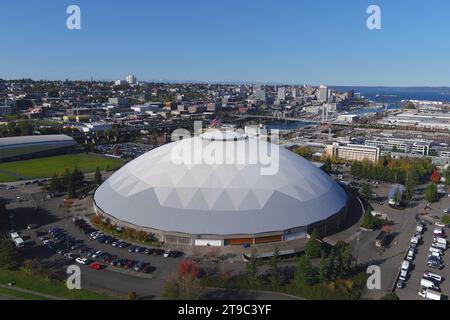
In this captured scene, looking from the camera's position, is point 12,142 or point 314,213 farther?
point 12,142

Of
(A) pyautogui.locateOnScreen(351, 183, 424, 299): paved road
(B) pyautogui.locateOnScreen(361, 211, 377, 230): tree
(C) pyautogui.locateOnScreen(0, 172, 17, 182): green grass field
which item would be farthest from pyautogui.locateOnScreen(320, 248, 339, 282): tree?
(C) pyautogui.locateOnScreen(0, 172, 17, 182): green grass field

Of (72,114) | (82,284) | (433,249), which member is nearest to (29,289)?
(82,284)

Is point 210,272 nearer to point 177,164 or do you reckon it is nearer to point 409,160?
point 177,164

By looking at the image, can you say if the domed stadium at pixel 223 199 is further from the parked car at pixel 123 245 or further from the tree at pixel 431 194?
the tree at pixel 431 194

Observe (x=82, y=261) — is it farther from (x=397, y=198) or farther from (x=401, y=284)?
(x=397, y=198)

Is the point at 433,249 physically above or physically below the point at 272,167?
below

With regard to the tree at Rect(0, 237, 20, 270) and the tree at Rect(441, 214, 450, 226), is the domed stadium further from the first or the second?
the tree at Rect(441, 214, 450, 226)

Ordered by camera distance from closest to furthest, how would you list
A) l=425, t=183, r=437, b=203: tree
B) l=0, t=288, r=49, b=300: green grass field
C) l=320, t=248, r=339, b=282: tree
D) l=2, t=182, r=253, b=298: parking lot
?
l=0, t=288, r=49, b=300: green grass field < l=320, t=248, r=339, b=282: tree < l=2, t=182, r=253, b=298: parking lot < l=425, t=183, r=437, b=203: tree
